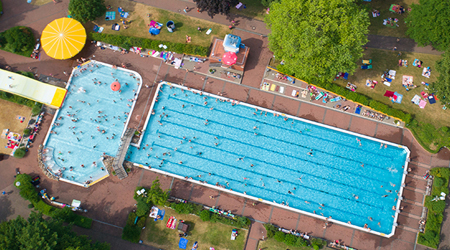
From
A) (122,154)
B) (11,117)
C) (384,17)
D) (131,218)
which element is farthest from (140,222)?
(384,17)

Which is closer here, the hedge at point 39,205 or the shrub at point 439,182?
the hedge at point 39,205

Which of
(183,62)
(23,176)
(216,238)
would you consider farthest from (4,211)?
(183,62)

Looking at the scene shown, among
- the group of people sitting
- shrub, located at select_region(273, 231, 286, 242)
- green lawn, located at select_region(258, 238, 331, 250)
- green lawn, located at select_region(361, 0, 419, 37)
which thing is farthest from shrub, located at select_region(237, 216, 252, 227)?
A: green lawn, located at select_region(361, 0, 419, 37)

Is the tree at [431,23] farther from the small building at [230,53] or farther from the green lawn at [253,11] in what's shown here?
the small building at [230,53]

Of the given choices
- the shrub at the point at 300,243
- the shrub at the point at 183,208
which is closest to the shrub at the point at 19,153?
the shrub at the point at 183,208

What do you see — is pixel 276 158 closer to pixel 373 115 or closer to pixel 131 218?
pixel 373 115

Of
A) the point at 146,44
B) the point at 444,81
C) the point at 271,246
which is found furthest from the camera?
the point at 146,44

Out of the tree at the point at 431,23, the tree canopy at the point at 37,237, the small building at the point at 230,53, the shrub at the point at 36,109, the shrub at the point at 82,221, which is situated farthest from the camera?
the shrub at the point at 36,109
